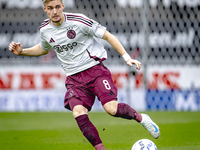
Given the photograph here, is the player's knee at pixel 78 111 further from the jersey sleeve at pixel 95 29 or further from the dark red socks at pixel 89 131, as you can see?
the jersey sleeve at pixel 95 29

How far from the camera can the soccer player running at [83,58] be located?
3574mm

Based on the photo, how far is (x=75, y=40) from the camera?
12.2ft

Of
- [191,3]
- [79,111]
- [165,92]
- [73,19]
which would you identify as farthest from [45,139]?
[191,3]

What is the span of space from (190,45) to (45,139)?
17.3 feet

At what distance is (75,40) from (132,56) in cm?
501

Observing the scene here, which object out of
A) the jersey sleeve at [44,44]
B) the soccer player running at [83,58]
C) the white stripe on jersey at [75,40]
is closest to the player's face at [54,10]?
the soccer player running at [83,58]

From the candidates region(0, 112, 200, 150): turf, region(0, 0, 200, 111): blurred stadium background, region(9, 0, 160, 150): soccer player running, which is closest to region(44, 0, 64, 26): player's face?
region(9, 0, 160, 150): soccer player running

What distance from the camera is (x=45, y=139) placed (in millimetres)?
4844

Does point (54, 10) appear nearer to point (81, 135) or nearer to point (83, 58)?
point (83, 58)

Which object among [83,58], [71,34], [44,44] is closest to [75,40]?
[71,34]

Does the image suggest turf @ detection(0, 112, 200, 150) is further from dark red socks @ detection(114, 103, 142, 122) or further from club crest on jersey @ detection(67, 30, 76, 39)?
club crest on jersey @ detection(67, 30, 76, 39)

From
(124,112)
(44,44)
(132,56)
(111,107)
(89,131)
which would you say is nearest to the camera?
(89,131)

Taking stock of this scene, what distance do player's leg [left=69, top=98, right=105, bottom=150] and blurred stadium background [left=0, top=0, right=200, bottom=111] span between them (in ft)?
15.8

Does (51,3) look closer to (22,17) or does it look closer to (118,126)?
(118,126)
